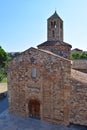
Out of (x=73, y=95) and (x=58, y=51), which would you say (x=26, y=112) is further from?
(x=58, y=51)

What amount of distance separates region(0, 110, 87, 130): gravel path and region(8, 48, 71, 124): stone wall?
1.74ft

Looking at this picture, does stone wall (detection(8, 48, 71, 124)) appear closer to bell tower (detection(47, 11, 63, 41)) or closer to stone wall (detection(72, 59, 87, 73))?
bell tower (detection(47, 11, 63, 41))

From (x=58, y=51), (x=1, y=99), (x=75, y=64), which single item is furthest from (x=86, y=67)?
(x=1, y=99)

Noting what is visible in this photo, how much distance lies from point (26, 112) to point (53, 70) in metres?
4.73

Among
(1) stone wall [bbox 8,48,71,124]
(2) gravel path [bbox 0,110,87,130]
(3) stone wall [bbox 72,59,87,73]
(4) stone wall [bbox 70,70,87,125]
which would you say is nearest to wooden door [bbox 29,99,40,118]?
(1) stone wall [bbox 8,48,71,124]

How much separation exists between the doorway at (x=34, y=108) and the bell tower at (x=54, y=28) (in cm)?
1043

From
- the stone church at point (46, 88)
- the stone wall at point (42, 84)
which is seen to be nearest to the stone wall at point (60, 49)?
the stone church at point (46, 88)

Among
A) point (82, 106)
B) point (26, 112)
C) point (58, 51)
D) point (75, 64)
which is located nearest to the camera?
point (82, 106)

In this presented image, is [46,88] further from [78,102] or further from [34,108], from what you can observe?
[78,102]

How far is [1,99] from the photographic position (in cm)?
2355

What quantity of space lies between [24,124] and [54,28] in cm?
1335

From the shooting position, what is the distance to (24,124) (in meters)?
15.1

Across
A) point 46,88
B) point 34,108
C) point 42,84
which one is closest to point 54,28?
point 42,84

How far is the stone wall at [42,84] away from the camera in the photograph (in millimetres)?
14766
